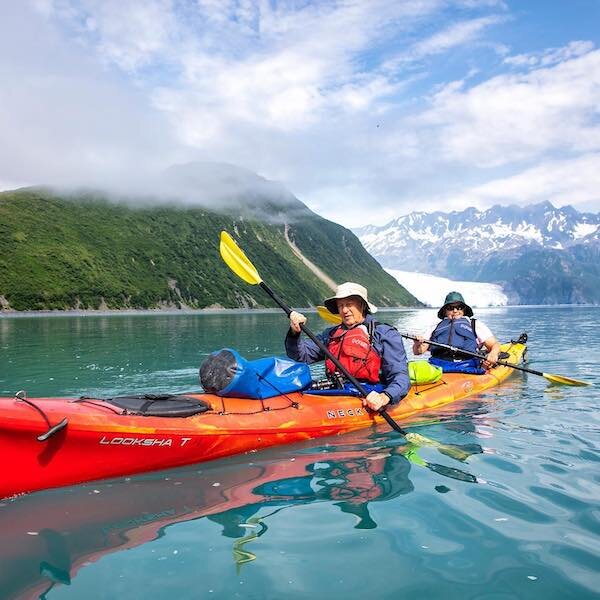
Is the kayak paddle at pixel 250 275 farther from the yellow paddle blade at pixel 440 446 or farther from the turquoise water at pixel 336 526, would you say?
the turquoise water at pixel 336 526

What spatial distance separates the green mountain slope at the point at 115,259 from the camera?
100m

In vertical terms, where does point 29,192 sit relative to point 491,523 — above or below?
above

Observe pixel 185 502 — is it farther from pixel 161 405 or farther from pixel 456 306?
pixel 456 306

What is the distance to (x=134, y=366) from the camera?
20219 mm

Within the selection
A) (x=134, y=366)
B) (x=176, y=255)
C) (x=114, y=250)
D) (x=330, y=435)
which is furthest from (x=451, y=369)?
(x=176, y=255)

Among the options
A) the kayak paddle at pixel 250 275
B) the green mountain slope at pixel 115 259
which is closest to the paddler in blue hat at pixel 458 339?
the kayak paddle at pixel 250 275

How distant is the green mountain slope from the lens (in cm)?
10050

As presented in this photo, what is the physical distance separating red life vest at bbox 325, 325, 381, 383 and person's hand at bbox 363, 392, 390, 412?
784 millimetres

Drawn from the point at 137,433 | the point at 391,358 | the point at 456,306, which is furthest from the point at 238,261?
the point at 456,306

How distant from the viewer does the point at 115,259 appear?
124562 mm

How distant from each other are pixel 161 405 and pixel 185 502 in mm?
1585

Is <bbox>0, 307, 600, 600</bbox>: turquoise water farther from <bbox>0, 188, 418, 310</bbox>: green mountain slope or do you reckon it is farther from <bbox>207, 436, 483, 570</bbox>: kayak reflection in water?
<bbox>0, 188, 418, 310</bbox>: green mountain slope

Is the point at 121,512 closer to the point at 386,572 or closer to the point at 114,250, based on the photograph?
the point at 386,572

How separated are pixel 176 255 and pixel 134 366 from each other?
422ft
